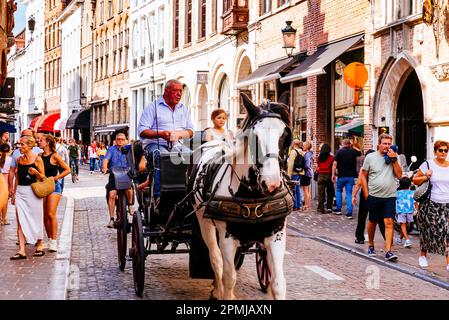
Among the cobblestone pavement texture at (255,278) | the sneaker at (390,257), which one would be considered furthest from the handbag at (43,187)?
the sneaker at (390,257)

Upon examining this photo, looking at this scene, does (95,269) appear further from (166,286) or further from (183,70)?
(183,70)

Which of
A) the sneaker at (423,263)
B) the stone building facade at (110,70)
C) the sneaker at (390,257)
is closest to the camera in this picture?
the sneaker at (423,263)

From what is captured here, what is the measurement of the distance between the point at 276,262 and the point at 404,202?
24.8 ft

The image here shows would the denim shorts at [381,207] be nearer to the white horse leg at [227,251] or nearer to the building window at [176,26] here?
the white horse leg at [227,251]

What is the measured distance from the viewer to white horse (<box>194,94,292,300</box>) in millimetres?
6879

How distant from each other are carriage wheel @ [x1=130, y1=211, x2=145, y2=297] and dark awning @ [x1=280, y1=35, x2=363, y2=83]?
529 inches

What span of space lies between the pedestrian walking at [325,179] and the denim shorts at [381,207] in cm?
793

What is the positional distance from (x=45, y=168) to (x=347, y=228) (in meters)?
6.79

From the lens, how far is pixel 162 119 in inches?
378

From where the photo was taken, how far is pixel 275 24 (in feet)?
96.7

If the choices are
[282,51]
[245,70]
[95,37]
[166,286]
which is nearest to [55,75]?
[95,37]

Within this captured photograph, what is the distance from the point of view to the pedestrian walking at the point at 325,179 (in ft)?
67.7

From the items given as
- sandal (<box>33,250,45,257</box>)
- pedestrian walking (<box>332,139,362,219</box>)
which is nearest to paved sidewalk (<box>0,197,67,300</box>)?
sandal (<box>33,250,45,257</box>)

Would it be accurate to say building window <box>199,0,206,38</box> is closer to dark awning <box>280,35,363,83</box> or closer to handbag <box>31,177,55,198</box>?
dark awning <box>280,35,363,83</box>
